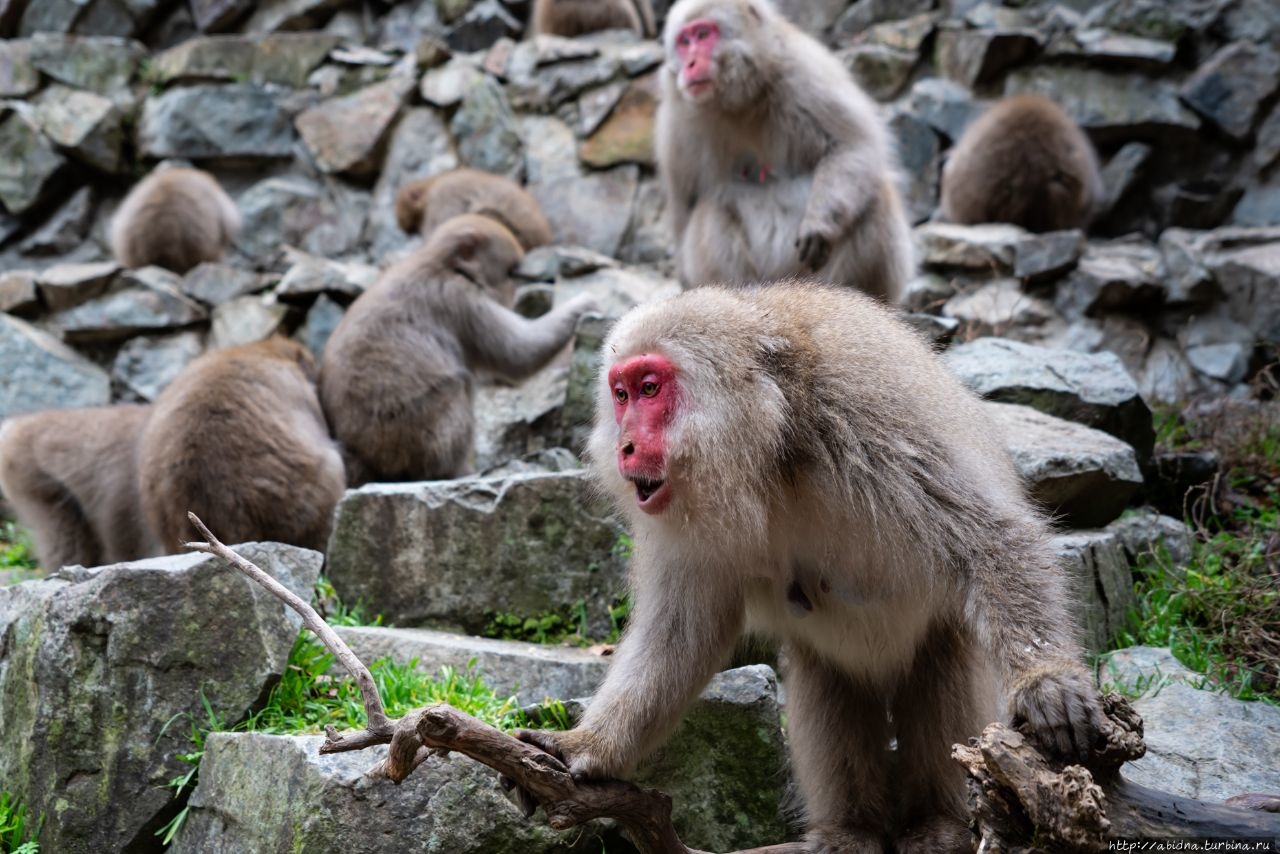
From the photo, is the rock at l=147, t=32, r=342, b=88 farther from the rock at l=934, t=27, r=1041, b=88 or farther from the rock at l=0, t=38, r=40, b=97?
the rock at l=934, t=27, r=1041, b=88

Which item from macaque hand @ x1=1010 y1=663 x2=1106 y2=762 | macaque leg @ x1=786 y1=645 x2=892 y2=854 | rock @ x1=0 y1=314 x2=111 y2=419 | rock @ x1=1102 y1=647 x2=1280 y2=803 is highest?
macaque hand @ x1=1010 y1=663 x2=1106 y2=762

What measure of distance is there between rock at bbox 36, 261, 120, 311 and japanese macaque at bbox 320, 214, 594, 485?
3.70 metres

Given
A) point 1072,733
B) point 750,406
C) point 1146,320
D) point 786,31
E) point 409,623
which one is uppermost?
point 786,31

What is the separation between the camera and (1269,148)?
8430 mm

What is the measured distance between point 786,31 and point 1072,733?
14.3 ft

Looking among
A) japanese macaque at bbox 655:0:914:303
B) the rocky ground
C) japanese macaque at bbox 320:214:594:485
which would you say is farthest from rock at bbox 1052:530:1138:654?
japanese macaque at bbox 320:214:594:485

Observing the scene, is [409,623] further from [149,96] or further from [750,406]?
[149,96]

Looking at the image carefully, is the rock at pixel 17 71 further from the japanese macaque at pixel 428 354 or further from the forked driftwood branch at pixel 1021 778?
the forked driftwood branch at pixel 1021 778

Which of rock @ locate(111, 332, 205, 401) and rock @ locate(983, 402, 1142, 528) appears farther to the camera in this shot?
rock @ locate(111, 332, 205, 401)

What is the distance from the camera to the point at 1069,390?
549 cm

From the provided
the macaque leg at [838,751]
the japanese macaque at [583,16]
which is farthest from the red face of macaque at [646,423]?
the japanese macaque at [583,16]

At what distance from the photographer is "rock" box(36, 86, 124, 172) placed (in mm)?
10648

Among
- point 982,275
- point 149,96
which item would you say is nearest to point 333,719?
point 982,275

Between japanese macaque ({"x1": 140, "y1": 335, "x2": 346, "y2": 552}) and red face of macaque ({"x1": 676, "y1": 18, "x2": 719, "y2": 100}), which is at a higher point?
red face of macaque ({"x1": 676, "y1": 18, "x2": 719, "y2": 100})
